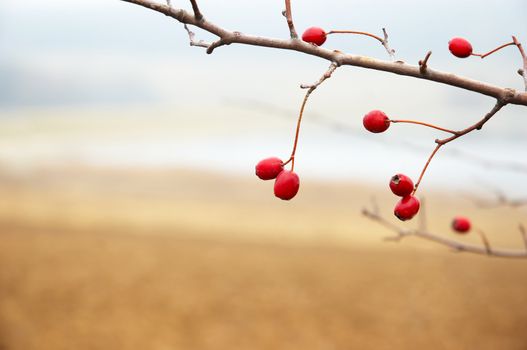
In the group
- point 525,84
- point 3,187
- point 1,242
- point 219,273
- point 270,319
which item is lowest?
point 3,187

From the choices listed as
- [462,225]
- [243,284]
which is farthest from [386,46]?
[243,284]

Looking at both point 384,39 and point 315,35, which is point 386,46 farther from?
point 315,35

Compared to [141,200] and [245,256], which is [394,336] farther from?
[141,200]

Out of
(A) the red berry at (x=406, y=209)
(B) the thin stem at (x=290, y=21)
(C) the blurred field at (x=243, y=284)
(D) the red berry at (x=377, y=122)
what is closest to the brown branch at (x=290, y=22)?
(B) the thin stem at (x=290, y=21)

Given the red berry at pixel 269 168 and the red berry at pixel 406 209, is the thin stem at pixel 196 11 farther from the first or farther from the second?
the red berry at pixel 406 209

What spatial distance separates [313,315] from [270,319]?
36cm

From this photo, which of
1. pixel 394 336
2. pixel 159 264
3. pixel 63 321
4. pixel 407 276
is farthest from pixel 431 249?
pixel 63 321

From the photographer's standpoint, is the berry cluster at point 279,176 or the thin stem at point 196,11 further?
the berry cluster at point 279,176

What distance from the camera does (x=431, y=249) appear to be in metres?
6.90

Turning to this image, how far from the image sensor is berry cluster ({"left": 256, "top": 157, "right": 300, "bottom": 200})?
31.0 inches

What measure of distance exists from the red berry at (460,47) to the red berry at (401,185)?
0.23 m

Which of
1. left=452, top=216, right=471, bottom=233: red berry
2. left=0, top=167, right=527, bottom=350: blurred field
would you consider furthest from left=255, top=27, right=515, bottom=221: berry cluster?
left=0, top=167, right=527, bottom=350: blurred field

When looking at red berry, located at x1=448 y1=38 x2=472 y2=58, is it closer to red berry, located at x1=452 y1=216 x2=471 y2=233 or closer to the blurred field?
red berry, located at x1=452 y1=216 x2=471 y2=233

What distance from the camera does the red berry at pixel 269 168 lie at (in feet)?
2.65
